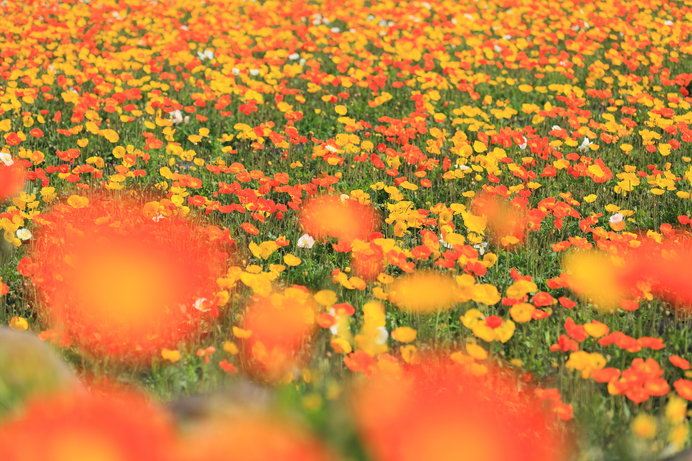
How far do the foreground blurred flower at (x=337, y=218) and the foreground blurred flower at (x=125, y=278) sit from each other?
2.02ft

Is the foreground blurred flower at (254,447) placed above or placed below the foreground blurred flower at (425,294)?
above

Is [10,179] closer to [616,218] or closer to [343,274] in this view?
[343,274]

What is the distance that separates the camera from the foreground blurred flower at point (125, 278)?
11.1 ft

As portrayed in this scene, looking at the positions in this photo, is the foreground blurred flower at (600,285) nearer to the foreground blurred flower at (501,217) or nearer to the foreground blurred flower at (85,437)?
the foreground blurred flower at (501,217)

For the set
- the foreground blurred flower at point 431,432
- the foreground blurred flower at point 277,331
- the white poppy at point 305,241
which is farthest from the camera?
the white poppy at point 305,241

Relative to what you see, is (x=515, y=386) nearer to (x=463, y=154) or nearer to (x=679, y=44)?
(x=463, y=154)

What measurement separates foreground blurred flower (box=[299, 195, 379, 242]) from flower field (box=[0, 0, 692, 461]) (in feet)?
0.06

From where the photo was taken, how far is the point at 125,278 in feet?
12.3

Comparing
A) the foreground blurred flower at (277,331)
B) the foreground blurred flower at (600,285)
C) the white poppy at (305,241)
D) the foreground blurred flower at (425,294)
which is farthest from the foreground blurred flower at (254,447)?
the white poppy at (305,241)

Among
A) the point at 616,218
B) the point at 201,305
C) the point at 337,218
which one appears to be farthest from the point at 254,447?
the point at 616,218

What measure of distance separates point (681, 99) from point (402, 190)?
3.33 m

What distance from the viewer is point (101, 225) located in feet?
13.8

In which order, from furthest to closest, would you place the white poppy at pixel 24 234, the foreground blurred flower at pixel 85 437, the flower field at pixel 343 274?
1. the white poppy at pixel 24 234
2. the flower field at pixel 343 274
3. the foreground blurred flower at pixel 85 437

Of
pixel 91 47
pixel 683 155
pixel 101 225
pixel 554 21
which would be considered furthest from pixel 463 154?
pixel 554 21
